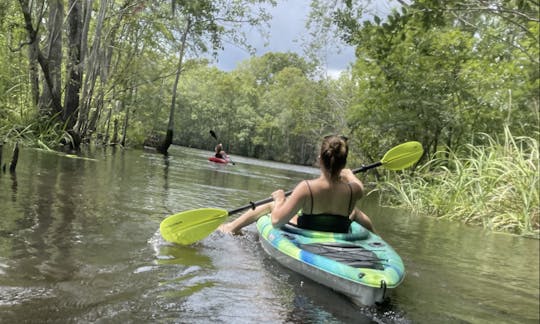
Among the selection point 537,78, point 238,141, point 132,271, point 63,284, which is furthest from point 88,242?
point 238,141

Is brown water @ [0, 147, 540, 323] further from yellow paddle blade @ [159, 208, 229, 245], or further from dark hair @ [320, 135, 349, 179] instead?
dark hair @ [320, 135, 349, 179]

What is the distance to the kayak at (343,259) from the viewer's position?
2738 mm

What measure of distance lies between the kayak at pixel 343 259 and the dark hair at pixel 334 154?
520 millimetres

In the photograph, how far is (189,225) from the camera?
13.5 feet

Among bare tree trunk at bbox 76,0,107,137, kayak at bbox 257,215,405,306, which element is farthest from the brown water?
bare tree trunk at bbox 76,0,107,137

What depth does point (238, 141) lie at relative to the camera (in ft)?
154

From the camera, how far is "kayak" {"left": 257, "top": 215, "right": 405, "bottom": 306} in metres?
2.74

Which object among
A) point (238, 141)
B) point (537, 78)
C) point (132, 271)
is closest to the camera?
point (132, 271)

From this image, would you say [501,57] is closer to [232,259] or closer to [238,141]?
[232,259]

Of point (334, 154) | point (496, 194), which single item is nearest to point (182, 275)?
point (334, 154)

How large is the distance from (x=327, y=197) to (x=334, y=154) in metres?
0.35

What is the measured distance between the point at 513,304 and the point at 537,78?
20.4ft

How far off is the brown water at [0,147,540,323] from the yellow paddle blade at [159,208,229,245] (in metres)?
0.09

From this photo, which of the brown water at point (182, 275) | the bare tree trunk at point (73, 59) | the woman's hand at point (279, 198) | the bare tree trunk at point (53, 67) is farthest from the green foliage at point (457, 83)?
the bare tree trunk at point (53, 67)
